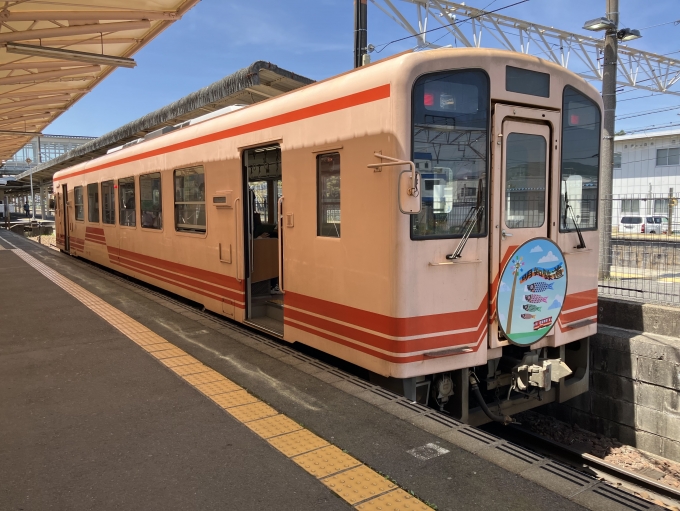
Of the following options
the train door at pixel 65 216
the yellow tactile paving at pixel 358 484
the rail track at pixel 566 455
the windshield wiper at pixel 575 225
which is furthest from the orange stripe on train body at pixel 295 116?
the train door at pixel 65 216

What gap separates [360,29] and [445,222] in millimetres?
6164

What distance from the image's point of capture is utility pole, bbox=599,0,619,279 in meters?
7.92

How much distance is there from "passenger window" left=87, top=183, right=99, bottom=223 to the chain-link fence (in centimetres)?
1036

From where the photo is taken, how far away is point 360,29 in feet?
29.9

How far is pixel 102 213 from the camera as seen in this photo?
37.9 feet

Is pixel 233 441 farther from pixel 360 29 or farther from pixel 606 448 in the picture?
pixel 360 29

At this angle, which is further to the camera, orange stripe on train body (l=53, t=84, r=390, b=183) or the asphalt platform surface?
orange stripe on train body (l=53, t=84, r=390, b=183)

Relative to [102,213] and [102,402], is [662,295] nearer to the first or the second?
[102,402]

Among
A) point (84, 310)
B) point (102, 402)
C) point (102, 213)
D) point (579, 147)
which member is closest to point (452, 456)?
point (102, 402)

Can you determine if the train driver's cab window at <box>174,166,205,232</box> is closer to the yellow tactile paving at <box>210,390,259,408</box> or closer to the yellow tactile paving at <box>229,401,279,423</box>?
the yellow tactile paving at <box>210,390,259,408</box>

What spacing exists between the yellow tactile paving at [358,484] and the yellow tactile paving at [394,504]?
5cm

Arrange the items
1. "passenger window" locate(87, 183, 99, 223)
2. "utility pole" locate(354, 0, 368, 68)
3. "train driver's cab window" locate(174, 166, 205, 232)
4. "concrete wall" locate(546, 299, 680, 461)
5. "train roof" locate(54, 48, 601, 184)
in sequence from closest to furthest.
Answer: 1. "train roof" locate(54, 48, 601, 184)
2. "concrete wall" locate(546, 299, 680, 461)
3. "train driver's cab window" locate(174, 166, 205, 232)
4. "utility pole" locate(354, 0, 368, 68)
5. "passenger window" locate(87, 183, 99, 223)

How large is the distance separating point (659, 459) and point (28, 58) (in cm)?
1229

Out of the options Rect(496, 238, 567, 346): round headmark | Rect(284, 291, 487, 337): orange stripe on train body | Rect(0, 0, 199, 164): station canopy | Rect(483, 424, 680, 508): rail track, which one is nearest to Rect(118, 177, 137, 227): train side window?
Rect(0, 0, 199, 164): station canopy
